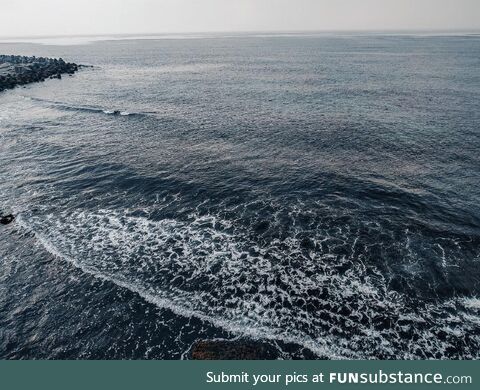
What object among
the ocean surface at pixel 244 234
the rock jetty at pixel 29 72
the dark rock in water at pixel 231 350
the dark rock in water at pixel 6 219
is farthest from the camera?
the rock jetty at pixel 29 72

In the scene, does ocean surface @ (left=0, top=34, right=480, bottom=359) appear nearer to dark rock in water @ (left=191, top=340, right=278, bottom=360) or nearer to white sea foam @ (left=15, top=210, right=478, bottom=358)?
white sea foam @ (left=15, top=210, right=478, bottom=358)

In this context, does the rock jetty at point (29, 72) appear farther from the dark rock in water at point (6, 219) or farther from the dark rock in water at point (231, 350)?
the dark rock in water at point (231, 350)

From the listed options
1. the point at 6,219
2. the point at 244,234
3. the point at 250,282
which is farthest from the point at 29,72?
the point at 250,282

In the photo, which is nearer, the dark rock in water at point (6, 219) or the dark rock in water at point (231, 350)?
the dark rock in water at point (231, 350)

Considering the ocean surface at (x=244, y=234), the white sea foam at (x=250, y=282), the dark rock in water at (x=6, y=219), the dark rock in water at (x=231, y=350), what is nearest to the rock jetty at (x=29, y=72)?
the ocean surface at (x=244, y=234)

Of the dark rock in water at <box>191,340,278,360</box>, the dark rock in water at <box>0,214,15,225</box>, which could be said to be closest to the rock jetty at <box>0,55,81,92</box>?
the dark rock in water at <box>0,214,15,225</box>

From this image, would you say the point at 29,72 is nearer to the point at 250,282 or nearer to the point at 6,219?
the point at 6,219
